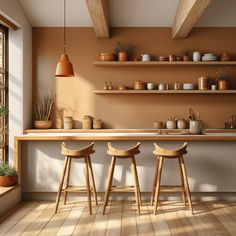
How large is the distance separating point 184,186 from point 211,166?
57cm

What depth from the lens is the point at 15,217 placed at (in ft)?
16.5

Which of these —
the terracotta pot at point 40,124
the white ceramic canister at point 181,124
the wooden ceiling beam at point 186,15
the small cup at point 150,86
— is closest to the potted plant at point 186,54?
the wooden ceiling beam at point 186,15

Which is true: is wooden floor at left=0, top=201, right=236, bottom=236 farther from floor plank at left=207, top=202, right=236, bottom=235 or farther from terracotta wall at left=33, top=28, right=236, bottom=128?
terracotta wall at left=33, top=28, right=236, bottom=128

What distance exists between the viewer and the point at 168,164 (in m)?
5.96

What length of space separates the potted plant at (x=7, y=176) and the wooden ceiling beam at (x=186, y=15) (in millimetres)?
3168

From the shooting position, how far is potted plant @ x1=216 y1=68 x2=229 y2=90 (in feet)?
21.5

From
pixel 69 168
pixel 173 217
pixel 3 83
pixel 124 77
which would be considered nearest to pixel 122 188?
pixel 69 168

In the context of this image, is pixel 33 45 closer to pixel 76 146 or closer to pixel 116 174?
pixel 76 146

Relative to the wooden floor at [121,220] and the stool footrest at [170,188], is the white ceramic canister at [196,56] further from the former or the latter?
the wooden floor at [121,220]

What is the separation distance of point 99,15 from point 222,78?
241cm

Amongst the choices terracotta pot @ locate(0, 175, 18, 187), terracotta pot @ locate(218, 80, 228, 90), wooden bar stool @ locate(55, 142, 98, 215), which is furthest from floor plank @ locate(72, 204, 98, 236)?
terracotta pot @ locate(218, 80, 228, 90)

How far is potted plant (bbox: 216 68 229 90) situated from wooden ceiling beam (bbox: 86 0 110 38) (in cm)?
195

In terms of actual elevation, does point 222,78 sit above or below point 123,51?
below

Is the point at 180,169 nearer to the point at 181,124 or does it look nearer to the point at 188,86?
the point at 181,124
